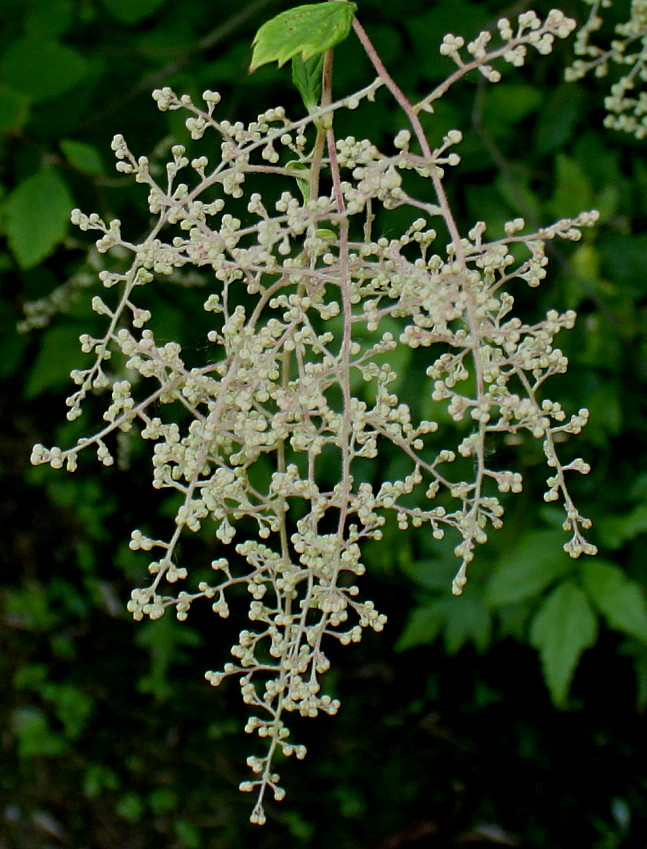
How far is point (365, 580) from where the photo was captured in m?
3.16

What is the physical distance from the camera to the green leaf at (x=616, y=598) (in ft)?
6.08

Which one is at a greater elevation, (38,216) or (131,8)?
(131,8)

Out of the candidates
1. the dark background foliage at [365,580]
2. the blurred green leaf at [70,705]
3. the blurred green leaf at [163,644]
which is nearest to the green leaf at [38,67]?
the dark background foliage at [365,580]

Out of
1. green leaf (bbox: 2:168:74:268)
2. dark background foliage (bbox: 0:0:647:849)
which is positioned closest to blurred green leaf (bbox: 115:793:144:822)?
dark background foliage (bbox: 0:0:647:849)

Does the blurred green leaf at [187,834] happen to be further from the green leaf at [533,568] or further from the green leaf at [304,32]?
the green leaf at [304,32]

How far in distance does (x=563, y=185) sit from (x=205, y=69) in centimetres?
84

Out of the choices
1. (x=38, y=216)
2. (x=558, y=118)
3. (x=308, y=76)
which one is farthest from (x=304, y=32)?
(x=558, y=118)

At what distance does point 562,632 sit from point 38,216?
131cm

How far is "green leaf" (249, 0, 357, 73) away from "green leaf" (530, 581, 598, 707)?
4.46 feet

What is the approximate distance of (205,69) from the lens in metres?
2.02

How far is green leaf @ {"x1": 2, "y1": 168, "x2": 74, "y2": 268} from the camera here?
5.47 feet

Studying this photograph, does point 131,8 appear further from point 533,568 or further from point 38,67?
point 533,568

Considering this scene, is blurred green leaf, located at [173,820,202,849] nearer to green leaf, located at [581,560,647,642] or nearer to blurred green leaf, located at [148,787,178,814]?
blurred green leaf, located at [148,787,178,814]

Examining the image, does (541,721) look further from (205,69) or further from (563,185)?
(205,69)
